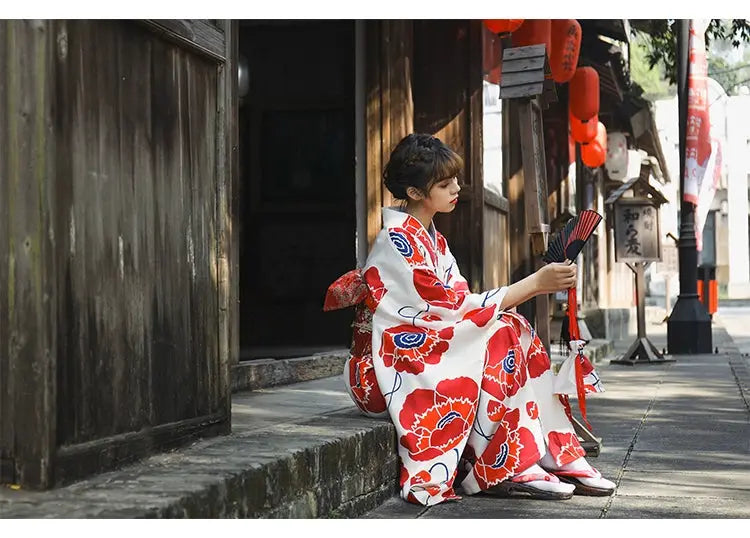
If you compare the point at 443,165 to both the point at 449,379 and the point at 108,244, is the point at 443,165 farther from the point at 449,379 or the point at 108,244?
the point at 108,244

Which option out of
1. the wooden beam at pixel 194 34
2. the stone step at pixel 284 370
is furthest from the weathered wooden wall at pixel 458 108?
the wooden beam at pixel 194 34

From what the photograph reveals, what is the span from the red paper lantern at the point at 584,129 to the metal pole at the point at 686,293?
1.50m

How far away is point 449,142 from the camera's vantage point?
8.34 meters

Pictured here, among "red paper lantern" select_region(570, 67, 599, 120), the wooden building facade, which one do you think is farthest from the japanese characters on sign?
the wooden building facade

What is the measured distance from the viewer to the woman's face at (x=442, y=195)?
172 inches

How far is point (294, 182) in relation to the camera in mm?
9797

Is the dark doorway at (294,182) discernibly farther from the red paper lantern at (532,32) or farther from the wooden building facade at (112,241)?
the wooden building facade at (112,241)

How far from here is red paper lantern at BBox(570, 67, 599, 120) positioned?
12.0 metres

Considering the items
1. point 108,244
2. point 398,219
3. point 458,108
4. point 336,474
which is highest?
point 458,108

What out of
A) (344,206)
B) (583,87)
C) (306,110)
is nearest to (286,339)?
(344,206)

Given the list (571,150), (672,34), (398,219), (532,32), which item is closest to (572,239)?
(398,219)

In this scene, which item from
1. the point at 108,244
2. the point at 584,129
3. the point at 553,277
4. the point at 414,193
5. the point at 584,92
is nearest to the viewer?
the point at 108,244

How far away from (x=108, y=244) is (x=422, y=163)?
1650 mm

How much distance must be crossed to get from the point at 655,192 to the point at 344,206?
16.2 ft
